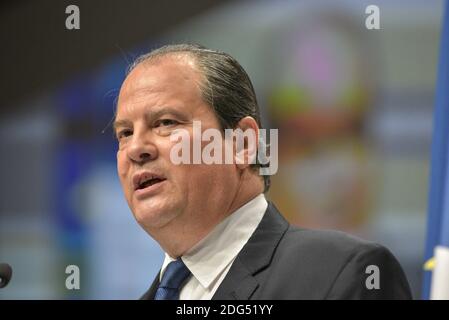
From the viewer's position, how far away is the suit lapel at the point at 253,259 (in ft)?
5.16

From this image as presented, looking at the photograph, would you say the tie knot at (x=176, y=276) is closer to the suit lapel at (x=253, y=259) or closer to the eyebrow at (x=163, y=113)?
the suit lapel at (x=253, y=259)

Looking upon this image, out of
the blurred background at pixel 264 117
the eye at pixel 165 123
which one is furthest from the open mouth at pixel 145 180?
the blurred background at pixel 264 117

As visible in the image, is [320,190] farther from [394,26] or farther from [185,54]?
[185,54]

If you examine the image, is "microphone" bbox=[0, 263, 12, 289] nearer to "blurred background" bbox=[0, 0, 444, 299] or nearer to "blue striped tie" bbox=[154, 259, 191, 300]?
"blue striped tie" bbox=[154, 259, 191, 300]

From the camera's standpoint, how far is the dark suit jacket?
148cm

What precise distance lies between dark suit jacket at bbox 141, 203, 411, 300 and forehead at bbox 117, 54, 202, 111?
43cm

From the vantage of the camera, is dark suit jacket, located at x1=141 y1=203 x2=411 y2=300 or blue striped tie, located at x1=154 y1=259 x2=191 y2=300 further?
blue striped tie, located at x1=154 y1=259 x2=191 y2=300

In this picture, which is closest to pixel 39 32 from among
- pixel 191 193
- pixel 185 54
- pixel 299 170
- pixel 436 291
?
pixel 299 170

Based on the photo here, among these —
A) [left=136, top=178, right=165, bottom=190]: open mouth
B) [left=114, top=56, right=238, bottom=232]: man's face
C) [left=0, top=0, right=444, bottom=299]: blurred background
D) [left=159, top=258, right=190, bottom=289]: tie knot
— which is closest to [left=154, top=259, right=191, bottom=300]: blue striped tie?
[left=159, top=258, right=190, bottom=289]: tie knot

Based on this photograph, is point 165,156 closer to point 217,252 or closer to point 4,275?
point 217,252

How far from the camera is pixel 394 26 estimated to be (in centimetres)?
322

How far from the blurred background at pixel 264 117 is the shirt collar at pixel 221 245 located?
125 centimetres

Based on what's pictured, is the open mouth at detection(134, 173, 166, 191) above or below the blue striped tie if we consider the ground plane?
above

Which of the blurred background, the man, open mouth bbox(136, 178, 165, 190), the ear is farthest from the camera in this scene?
the blurred background
